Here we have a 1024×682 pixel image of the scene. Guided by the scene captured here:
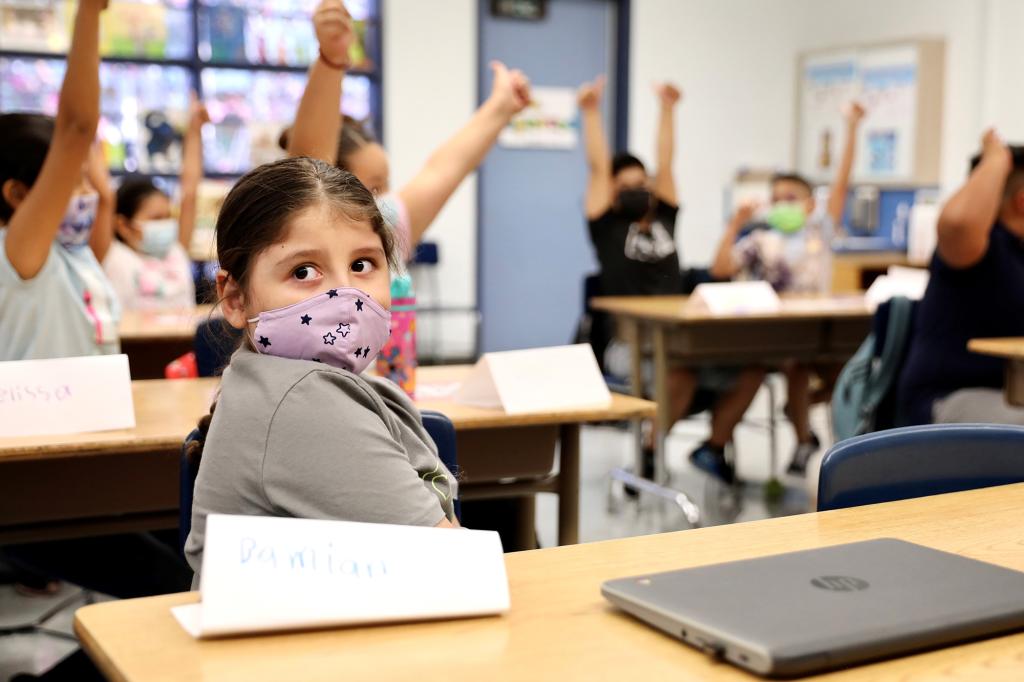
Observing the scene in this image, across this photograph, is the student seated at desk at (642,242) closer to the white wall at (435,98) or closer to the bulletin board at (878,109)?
the white wall at (435,98)

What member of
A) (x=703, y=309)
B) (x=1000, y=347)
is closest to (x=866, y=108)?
(x=703, y=309)

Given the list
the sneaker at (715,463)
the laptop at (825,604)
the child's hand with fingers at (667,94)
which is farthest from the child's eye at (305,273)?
the child's hand with fingers at (667,94)

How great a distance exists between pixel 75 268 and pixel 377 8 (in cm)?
505

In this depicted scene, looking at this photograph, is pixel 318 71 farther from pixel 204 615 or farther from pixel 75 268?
pixel 204 615

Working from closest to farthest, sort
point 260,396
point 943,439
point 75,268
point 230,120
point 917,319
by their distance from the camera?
point 260,396 → point 943,439 → point 75,268 → point 917,319 → point 230,120

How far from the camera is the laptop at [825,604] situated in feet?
2.39

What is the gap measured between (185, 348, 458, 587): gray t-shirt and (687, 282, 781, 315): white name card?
2821mm

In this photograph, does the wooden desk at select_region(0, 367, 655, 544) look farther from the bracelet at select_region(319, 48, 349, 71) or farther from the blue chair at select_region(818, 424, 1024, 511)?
the blue chair at select_region(818, 424, 1024, 511)

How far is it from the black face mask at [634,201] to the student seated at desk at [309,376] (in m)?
3.30

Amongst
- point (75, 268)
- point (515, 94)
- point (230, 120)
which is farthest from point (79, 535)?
point (230, 120)

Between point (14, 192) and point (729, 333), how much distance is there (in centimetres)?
247

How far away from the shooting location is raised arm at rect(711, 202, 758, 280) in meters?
4.59

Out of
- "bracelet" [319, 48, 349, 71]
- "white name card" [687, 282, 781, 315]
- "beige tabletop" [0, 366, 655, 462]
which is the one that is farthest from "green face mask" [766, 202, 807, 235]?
"bracelet" [319, 48, 349, 71]

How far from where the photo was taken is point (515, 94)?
224cm
